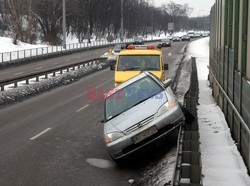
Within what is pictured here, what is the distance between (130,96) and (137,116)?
4.26 ft

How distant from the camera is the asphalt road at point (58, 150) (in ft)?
28.3

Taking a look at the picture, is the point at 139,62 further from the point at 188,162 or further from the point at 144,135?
the point at 188,162

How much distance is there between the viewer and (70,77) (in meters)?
28.9

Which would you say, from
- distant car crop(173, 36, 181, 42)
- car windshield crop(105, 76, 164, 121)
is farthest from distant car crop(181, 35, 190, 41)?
car windshield crop(105, 76, 164, 121)

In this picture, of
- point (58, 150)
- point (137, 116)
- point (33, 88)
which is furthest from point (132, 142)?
point (33, 88)

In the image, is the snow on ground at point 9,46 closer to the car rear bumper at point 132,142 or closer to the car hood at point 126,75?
the car hood at point 126,75

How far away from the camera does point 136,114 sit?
9.43 m

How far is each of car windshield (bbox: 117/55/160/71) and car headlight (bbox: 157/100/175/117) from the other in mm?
5088

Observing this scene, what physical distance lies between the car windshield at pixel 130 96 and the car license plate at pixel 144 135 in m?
1.12

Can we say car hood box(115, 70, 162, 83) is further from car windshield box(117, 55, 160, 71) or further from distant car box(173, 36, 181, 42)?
distant car box(173, 36, 181, 42)

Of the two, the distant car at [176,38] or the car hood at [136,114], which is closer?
the car hood at [136,114]

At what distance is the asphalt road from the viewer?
28.3 feet

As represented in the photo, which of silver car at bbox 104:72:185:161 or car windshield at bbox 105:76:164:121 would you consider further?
car windshield at bbox 105:76:164:121

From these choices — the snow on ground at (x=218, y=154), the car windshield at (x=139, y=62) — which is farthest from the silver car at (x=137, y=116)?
the car windshield at (x=139, y=62)
